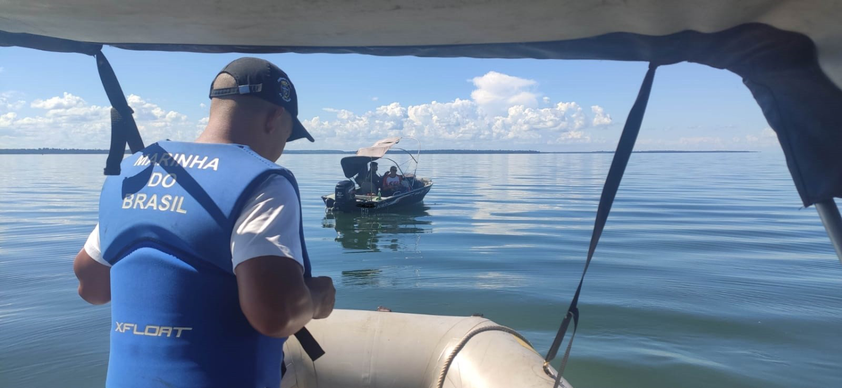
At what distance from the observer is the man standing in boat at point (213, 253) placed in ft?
3.99

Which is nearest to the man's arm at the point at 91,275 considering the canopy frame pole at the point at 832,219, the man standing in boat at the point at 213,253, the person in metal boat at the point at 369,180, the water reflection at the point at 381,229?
the man standing in boat at the point at 213,253

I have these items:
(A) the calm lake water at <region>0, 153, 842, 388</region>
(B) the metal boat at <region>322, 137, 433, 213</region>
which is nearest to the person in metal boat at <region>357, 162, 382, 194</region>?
(B) the metal boat at <region>322, 137, 433, 213</region>

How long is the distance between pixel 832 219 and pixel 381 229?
13.5 m

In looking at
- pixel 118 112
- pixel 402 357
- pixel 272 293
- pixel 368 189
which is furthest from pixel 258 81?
pixel 368 189

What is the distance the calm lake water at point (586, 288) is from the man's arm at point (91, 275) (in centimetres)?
378

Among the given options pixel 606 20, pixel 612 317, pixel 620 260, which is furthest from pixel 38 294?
pixel 620 260

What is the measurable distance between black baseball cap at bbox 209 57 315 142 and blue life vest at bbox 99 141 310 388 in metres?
0.16

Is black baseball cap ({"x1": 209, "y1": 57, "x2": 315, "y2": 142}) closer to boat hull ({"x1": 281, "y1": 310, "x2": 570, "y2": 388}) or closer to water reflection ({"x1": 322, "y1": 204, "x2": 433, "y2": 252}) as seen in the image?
boat hull ({"x1": 281, "y1": 310, "x2": 570, "y2": 388})

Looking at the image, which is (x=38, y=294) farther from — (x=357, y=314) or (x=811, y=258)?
(x=811, y=258)

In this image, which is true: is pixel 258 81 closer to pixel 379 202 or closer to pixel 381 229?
pixel 381 229

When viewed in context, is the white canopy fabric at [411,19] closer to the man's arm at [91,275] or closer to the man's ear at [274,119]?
the man's ear at [274,119]

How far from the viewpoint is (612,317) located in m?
6.31

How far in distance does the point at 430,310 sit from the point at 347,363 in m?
3.72

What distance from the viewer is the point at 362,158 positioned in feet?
61.0
